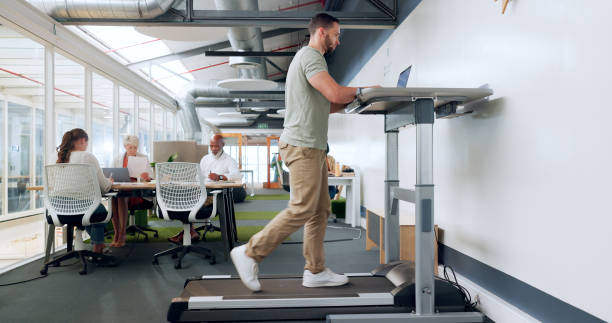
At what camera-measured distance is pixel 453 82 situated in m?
2.81

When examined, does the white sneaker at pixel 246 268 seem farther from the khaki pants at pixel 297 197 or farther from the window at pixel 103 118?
the window at pixel 103 118

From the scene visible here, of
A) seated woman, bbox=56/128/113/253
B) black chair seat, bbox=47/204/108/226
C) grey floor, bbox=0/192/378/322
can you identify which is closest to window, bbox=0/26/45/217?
seated woman, bbox=56/128/113/253

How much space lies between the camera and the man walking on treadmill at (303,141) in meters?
2.13

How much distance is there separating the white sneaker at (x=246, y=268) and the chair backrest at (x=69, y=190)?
1924mm

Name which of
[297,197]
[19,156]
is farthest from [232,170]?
[19,156]

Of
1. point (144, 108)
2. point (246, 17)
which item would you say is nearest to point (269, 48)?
point (144, 108)

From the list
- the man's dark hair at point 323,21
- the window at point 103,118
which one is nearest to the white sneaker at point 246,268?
the man's dark hair at point 323,21

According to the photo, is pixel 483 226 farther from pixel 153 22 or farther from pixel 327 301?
pixel 153 22

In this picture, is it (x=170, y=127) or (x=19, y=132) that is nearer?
(x=19, y=132)

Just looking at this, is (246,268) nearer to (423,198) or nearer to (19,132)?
(423,198)

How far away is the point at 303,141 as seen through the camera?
2.15 m

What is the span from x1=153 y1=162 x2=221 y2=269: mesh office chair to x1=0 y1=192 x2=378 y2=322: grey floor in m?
0.30

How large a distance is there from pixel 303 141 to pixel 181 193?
194 cm

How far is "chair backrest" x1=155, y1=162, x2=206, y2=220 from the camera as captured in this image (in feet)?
11.8
